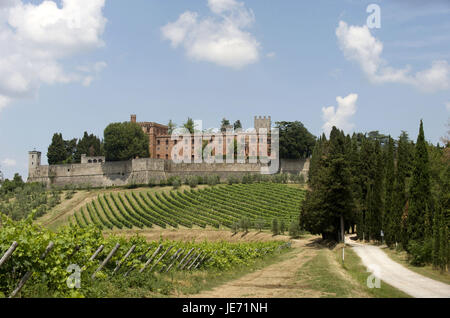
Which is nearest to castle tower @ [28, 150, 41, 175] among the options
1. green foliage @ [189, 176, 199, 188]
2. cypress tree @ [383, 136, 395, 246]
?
green foliage @ [189, 176, 199, 188]

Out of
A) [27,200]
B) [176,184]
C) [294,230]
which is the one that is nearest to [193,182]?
[176,184]

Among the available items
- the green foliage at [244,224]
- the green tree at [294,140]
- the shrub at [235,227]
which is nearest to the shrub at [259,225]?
the green foliage at [244,224]

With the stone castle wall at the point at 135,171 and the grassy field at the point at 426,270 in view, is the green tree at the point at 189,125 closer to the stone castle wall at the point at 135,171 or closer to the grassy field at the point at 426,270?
the stone castle wall at the point at 135,171

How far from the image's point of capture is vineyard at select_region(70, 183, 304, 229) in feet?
199

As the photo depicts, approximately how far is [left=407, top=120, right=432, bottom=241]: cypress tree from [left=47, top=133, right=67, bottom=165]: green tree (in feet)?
304

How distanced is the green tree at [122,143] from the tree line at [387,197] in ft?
184

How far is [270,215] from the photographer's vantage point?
6138 centimetres

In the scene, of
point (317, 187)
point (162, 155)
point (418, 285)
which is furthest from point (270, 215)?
point (162, 155)

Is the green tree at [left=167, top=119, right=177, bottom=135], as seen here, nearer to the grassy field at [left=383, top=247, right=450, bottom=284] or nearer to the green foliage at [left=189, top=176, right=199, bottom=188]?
the green foliage at [left=189, top=176, right=199, bottom=188]

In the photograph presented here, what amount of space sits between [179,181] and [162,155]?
3683 centimetres

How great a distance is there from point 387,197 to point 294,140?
190ft

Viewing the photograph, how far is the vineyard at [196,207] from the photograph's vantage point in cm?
6078

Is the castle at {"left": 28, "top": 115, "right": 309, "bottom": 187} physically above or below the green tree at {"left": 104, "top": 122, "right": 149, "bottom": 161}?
below

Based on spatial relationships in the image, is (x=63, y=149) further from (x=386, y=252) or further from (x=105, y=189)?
(x=386, y=252)
